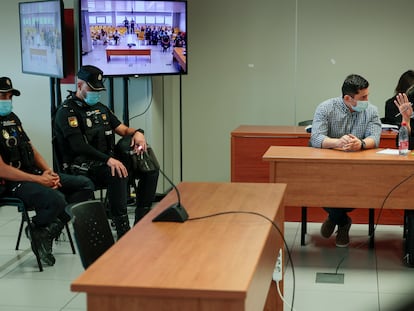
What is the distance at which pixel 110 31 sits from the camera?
5914mm

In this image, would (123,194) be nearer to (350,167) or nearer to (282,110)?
(350,167)

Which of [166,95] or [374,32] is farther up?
[374,32]

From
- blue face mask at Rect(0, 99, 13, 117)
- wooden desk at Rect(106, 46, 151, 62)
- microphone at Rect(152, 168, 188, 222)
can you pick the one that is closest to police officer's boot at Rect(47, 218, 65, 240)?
blue face mask at Rect(0, 99, 13, 117)

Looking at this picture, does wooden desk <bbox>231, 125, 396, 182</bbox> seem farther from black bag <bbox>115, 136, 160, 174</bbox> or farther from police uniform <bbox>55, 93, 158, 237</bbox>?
police uniform <bbox>55, 93, 158, 237</bbox>

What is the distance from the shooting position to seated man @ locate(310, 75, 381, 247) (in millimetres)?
5145

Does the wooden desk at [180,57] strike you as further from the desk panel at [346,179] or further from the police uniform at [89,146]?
the desk panel at [346,179]

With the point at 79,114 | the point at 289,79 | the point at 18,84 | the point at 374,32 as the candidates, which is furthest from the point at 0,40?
the point at 374,32

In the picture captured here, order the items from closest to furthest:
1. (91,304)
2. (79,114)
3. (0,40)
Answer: (91,304) → (79,114) → (0,40)

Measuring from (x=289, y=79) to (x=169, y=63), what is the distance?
1.65 m

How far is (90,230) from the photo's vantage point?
3029mm

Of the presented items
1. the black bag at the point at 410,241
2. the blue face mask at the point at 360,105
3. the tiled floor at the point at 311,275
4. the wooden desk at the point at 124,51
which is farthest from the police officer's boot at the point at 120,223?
the black bag at the point at 410,241

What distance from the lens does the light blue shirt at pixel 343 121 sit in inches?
207

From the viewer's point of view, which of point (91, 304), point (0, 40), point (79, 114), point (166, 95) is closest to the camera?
point (91, 304)

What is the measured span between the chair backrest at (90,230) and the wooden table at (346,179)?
195 cm
